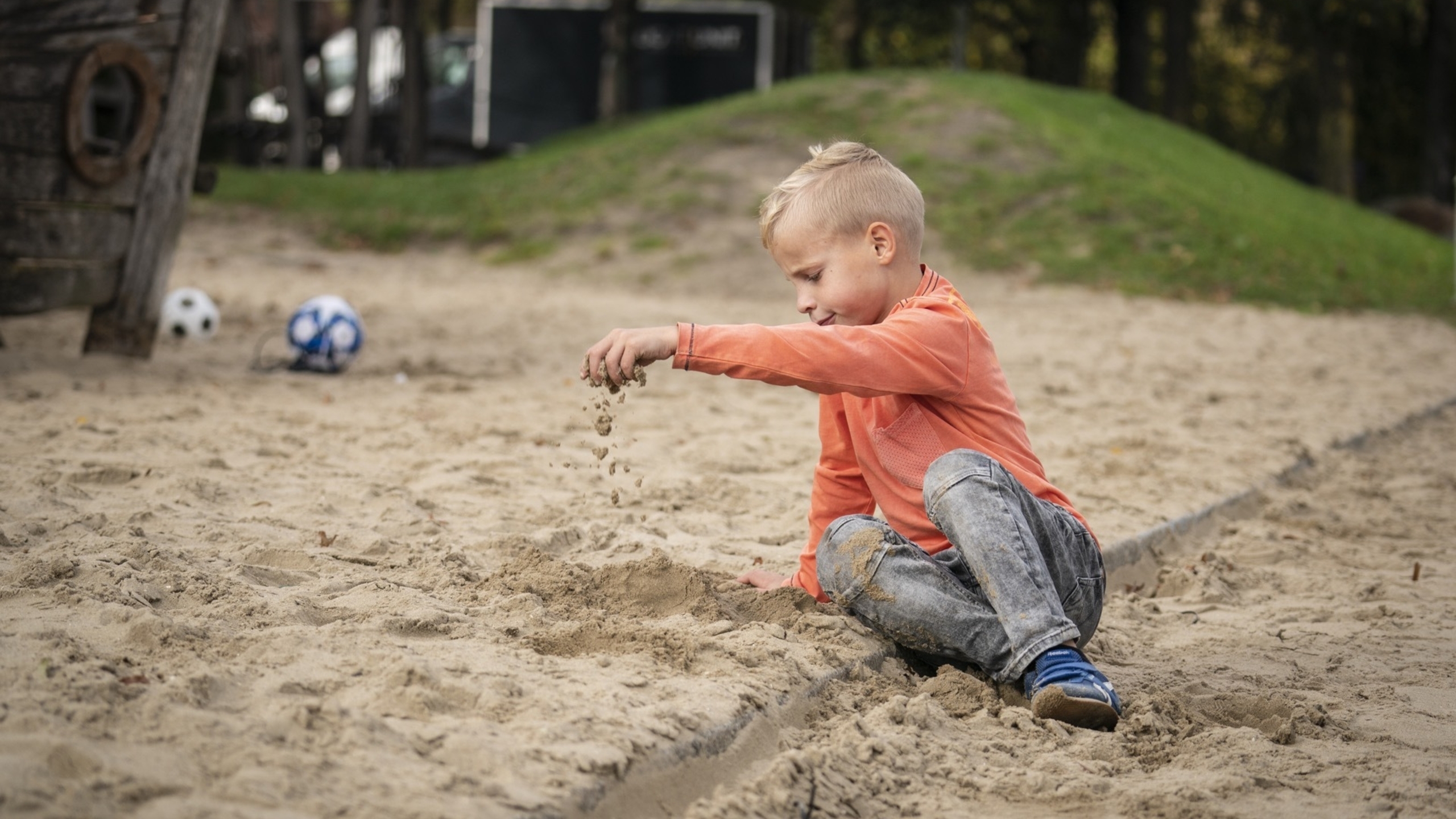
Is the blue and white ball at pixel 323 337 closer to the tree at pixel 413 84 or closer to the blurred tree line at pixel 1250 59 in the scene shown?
the tree at pixel 413 84

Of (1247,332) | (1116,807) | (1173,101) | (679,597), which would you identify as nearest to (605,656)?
(679,597)

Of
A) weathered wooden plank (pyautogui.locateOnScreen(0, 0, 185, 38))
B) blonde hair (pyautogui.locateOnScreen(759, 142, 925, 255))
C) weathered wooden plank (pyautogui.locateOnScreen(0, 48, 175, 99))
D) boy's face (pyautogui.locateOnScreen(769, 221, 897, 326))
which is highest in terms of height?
weathered wooden plank (pyautogui.locateOnScreen(0, 0, 185, 38))

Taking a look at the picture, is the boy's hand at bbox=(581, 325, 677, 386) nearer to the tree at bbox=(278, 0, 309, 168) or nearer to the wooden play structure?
the wooden play structure

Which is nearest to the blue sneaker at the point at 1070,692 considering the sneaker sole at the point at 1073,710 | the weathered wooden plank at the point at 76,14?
the sneaker sole at the point at 1073,710

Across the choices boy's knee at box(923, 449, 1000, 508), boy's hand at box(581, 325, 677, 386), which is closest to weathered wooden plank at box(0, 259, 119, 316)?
boy's hand at box(581, 325, 677, 386)

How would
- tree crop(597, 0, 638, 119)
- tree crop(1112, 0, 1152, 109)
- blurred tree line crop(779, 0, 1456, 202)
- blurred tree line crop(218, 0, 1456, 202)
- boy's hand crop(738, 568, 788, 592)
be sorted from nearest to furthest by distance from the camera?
boy's hand crop(738, 568, 788, 592)
blurred tree line crop(218, 0, 1456, 202)
tree crop(597, 0, 638, 119)
tree crop(1112, 0, 1152, 109)
blurred tree line crop(779, 0, 1456, 202)

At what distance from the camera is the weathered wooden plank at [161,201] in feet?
21.0

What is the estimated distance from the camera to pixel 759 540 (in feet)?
13.0

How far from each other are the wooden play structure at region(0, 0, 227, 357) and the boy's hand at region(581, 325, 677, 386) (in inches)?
173

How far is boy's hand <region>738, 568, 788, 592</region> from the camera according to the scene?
331 centimetres

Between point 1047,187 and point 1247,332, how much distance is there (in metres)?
4.14

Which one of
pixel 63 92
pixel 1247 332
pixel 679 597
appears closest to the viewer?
pixel 679 597

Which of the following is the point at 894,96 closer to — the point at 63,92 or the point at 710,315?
the point at 710,315

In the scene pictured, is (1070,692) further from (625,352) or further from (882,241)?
(625,352)
